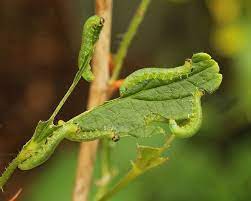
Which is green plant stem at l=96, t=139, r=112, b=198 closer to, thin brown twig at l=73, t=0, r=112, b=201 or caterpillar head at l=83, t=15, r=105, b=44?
thin brown twig at l=73, t=0, r=112, b=201

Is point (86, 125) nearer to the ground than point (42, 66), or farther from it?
farther from it

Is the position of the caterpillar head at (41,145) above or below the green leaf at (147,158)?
above

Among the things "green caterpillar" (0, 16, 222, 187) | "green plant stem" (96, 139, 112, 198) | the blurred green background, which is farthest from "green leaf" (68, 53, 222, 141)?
"green plant stem" (96, 139, 112, 198)

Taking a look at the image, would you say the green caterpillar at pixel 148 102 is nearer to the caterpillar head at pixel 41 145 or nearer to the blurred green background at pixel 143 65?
the caterpillar head at pixel 41 145

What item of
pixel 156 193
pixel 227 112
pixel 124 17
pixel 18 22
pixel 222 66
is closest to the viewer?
pixel 156 193

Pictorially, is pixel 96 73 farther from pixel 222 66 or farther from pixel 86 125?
pixel 222 66

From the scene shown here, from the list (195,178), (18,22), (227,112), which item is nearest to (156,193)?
→ (195,178)

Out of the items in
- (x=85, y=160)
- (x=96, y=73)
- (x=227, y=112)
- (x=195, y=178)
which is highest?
(x=96, y=73)

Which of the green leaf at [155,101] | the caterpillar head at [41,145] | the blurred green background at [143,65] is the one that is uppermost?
the green leaf at [155,101]

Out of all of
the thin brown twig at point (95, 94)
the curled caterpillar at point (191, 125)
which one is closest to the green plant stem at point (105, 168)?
the thin brown twig at point (95, 94)
